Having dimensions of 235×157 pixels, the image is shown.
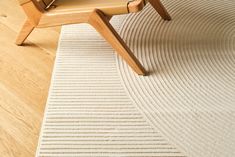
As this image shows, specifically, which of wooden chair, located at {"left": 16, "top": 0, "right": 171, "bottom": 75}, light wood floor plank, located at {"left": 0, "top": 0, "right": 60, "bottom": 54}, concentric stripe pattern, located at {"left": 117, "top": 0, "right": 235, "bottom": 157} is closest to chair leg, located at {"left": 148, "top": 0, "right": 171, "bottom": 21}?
concentric stripe pattern, located at {"left": 117, "top": 0, "right": 235, "bottom": 157}

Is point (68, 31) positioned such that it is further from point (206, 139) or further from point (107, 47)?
point (206, 139)

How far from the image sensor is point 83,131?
4.49ft

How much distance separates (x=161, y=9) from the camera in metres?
1.89

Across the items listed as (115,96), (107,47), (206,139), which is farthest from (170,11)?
(206,139)

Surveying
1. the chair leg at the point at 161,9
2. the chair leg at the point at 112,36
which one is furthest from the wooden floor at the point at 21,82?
the chair leg at the point at 161,9

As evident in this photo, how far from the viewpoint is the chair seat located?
145 cm

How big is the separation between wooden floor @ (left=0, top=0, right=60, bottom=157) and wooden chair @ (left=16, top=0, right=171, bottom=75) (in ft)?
0.73

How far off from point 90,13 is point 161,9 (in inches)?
23.3

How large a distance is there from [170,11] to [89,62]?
69 centimetres

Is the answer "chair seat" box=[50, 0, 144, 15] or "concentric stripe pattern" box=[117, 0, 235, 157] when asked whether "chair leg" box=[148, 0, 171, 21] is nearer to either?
"concentric stripe pattern" box=[117, 0, 235, 157]

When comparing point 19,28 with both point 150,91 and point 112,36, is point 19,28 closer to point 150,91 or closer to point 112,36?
point 112,36

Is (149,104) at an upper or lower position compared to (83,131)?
lower

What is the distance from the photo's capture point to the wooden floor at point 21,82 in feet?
4.50

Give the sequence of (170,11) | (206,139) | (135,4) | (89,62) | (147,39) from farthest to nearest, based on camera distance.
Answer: (170,11) → (147,39) → (89,62) → (135,4) → (206,139)
